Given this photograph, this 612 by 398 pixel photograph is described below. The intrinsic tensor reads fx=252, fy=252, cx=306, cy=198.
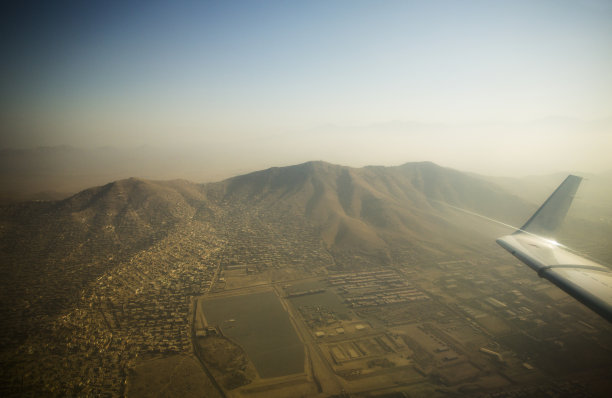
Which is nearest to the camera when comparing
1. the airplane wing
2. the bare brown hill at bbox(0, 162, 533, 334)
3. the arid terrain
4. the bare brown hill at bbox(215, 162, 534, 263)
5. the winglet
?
the airplane wing

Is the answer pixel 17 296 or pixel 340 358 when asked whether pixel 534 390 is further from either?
pixel 17 296

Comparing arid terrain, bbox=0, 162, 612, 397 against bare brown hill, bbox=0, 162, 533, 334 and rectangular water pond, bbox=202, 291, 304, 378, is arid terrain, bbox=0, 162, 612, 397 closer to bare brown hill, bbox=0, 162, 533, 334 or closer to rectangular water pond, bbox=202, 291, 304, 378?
rectangular water pond, bbox=202, 291, 304, 378

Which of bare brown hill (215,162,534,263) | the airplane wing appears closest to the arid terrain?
bare brown hill (215,162,534,263)

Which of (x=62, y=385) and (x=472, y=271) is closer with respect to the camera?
(x=62, y=385)

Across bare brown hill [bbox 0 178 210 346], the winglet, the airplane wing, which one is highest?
the winglet

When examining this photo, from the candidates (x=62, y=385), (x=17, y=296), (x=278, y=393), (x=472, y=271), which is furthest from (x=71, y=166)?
(x=472, y=271)

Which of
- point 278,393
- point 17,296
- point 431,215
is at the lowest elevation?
point 278,393

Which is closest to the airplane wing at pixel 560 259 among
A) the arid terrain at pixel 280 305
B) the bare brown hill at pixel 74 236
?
the arid terrain at pixel 280 305

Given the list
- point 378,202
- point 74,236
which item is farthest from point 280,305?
point 378,202
